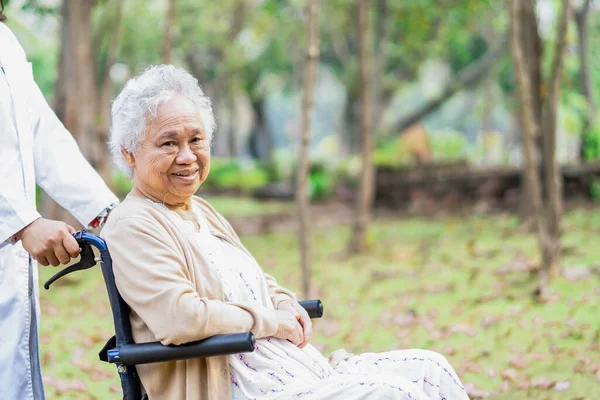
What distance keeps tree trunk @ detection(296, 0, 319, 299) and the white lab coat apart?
4292 millimetres

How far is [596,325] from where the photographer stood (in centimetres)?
542

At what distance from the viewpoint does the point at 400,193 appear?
14945 millimetres

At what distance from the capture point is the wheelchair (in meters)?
2.13

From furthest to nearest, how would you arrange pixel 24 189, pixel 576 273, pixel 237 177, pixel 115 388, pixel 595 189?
pixel 237 177
pixel 595 189
pixel 576 273
pixel 115 388
pixel 24 189

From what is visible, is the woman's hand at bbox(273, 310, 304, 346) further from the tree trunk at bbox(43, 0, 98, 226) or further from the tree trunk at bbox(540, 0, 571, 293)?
the tree trunk at bbox(43, 0, 98, 226)

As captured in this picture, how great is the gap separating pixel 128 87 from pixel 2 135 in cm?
50

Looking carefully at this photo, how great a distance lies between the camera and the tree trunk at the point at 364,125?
9.64 m

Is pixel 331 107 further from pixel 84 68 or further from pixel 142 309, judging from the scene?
pixel 142 309

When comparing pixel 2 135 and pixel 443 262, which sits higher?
pixel 2 135

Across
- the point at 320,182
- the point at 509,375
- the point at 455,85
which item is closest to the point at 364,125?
the point at 509,375

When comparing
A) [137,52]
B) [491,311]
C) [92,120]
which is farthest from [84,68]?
[137,52]

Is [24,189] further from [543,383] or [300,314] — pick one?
[543,383]

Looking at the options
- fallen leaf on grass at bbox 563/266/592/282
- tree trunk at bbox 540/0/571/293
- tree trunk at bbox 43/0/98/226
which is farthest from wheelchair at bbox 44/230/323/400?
tree trunk at bbox 43/0/98/226

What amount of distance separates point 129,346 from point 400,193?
42.7 feet
